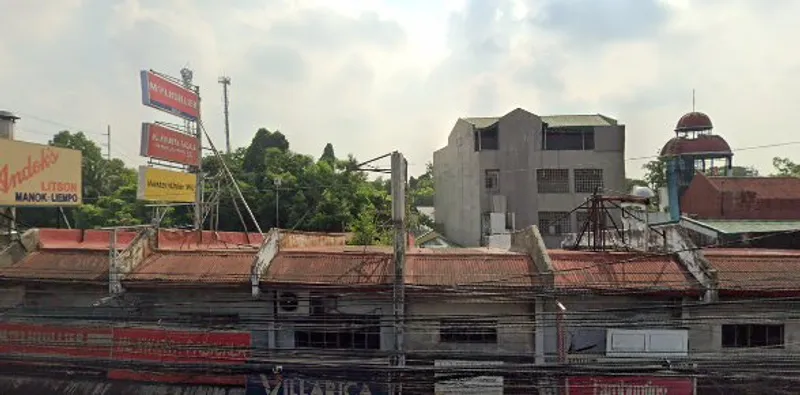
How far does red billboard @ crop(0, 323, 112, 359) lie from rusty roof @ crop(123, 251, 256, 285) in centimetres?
199

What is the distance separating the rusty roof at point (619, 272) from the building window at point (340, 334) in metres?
4.95

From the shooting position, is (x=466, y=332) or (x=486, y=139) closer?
(x=466, y=332)

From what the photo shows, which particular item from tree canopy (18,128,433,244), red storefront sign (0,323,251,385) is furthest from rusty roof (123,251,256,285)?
tree canopy (18,128,433,244)

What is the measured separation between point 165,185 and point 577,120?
32895 mm

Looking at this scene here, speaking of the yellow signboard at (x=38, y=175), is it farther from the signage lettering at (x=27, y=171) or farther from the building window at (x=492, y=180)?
the building window at (x=492, y=180)

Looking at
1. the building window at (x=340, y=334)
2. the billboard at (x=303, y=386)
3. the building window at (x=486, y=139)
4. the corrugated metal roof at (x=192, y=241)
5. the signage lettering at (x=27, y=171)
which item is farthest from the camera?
the building window at (x=486, y=139)

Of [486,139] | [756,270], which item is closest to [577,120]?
[486,139]

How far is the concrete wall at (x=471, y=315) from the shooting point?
13.7m

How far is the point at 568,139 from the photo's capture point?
41.3 meters

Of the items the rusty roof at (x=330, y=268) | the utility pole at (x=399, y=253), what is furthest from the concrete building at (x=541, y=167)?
the utility pole at (x=399, y=253)

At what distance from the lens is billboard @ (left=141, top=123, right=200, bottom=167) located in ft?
63.0

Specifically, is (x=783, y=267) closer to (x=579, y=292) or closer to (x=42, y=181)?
(x=579, y=292)

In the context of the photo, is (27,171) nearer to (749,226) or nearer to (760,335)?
(760,335)

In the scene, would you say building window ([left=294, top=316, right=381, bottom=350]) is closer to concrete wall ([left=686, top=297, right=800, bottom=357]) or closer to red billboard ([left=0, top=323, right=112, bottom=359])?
red billboard ([left=0, top=323, right=112, bottom=359])
